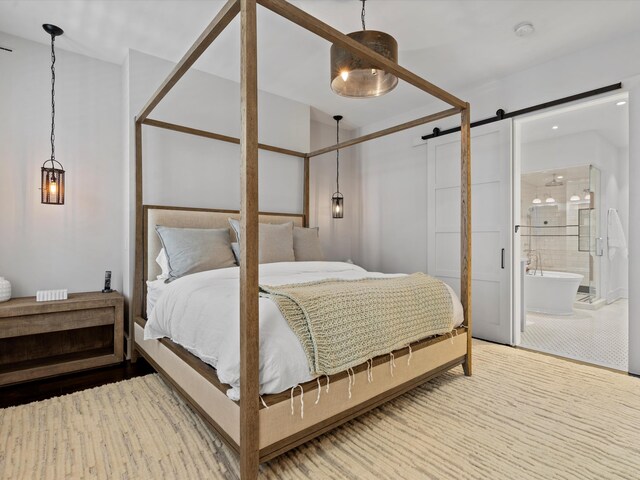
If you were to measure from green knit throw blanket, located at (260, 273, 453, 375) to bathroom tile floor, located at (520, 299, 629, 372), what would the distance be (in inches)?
65.8

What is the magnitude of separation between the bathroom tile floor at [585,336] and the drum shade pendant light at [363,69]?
284 centimetres

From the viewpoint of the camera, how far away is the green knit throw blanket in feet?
5.10

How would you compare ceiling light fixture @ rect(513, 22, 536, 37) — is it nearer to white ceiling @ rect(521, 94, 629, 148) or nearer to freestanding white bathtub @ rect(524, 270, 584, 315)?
white ceiling @ rect(521, 94, 629, 148)

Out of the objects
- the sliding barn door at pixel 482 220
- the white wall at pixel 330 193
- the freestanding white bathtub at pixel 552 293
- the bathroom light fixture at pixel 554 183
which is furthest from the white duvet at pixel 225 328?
the bathroom light fixture at pixel 554 183

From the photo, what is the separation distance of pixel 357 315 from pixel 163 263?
1.77 metres

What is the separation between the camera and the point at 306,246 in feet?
11.3

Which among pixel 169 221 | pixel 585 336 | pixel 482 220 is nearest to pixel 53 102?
pixel 169 221

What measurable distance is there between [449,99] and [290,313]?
1.94 m

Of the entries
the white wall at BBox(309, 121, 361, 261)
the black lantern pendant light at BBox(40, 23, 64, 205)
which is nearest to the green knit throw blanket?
the black lantern pendant light at BBox(40, 23, 64, 205)

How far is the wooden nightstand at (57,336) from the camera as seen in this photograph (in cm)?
238

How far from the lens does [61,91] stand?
288 centimetres

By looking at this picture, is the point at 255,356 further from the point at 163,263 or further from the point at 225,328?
the point at 163,263

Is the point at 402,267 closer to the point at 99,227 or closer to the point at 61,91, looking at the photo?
the point at 99,227

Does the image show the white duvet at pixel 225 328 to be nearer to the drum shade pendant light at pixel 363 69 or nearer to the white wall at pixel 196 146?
the white wall at pixel 196 146
